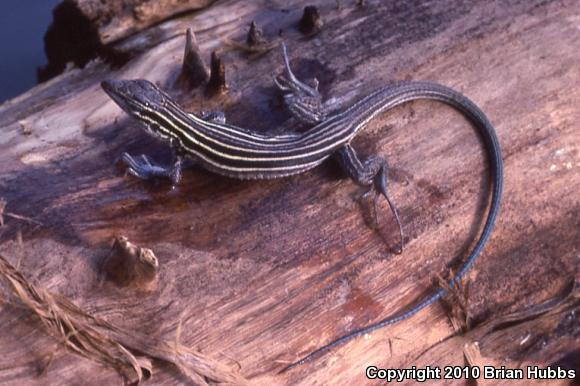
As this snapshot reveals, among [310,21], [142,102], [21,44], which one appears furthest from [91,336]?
[21,44]

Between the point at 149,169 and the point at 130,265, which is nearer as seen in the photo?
the point at 130,265

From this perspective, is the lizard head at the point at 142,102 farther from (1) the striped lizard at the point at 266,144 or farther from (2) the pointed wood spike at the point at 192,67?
(2) the pointed wood spike at the point at 192,67

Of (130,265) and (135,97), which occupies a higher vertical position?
(135,97)

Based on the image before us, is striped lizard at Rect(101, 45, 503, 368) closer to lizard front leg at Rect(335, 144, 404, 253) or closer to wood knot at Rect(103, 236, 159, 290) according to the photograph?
lizard front leg at Rect(335, 144, 404, 253)

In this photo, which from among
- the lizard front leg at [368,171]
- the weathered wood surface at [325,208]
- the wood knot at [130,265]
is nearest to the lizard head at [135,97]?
the weathered wood surface at [325,208]

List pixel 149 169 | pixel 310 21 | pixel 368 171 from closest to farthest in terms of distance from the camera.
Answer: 1. pixel 149 169
2. pixel 368 171
3. pixel 310 21

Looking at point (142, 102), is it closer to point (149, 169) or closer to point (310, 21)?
point (149, 169)
